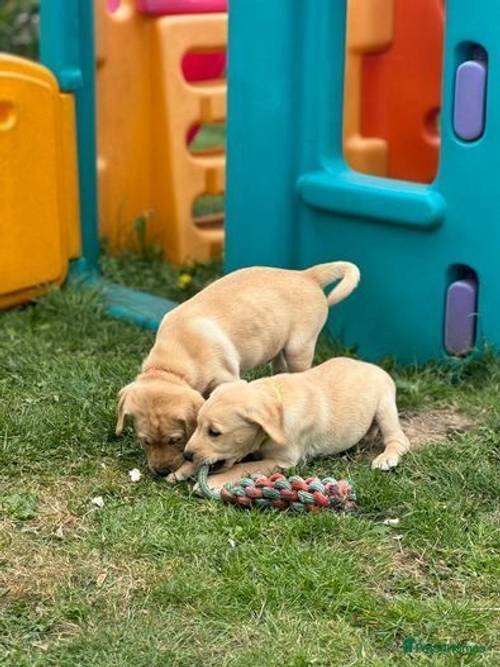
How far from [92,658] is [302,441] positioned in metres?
1.35

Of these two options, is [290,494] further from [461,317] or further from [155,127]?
[155,127]

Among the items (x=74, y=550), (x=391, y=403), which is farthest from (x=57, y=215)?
(x=74, y=550)

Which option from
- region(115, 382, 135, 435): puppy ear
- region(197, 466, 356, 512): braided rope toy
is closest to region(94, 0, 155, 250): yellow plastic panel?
region(115, 382, 135, 435): puppy ear

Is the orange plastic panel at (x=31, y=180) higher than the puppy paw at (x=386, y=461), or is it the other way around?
the orange plastic panel at (x=31, y=180)

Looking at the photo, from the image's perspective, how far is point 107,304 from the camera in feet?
20.7

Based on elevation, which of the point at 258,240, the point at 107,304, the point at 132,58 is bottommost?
the point at 107,304

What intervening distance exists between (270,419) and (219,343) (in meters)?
0.62

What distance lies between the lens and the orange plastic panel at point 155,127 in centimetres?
720

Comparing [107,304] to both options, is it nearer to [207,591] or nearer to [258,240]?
[258,240]

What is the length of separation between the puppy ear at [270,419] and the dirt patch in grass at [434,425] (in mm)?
642

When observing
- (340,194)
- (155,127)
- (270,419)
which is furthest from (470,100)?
(155,127)

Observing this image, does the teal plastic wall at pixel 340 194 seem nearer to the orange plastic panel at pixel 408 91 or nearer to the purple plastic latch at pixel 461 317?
the purple plastic latch at pixel 461 317

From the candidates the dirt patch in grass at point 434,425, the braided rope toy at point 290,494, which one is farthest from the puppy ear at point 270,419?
the dirt patch in grass at point 434,425

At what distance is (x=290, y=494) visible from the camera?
411 centimetres
